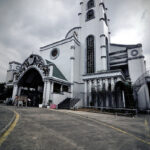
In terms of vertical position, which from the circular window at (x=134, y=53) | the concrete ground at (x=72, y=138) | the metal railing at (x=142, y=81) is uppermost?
the circular window at (x=134, y=53)

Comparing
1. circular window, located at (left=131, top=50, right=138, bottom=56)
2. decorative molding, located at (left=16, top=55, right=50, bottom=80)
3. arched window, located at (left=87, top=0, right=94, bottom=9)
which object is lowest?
decorative molding, located at (left=16, top=55, right=50, bottom=80)

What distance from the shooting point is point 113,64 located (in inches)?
1129

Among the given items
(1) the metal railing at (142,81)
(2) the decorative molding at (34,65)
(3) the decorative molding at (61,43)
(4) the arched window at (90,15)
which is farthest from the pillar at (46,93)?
(4) the arched window at (90,15)

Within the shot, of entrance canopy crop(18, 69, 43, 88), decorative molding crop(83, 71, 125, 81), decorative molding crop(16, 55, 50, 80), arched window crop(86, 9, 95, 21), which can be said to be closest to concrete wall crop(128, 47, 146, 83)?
decorative molding crop(83, 71, 125, 81)

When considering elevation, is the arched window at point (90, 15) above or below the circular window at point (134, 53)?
above

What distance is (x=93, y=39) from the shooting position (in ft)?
97.0

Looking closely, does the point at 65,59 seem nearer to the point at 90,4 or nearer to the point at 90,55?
the point at 90,55

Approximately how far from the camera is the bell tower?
87.0ft

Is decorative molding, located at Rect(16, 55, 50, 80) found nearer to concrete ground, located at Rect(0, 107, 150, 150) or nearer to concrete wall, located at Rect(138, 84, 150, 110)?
concrete ground, located at Rect(0, 107, 150, 150)

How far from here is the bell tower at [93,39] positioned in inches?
1044

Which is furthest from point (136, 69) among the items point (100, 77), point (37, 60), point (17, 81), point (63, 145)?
point (17, 81)

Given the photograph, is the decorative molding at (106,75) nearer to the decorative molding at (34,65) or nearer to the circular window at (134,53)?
the circular window at (134,53)

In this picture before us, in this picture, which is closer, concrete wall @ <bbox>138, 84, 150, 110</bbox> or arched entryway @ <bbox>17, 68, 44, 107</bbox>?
concrete wall @ <bbox>138, 84, 150, 110</bbox>

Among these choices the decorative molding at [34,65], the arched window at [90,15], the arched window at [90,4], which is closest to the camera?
the decorative molding at [34,65]
